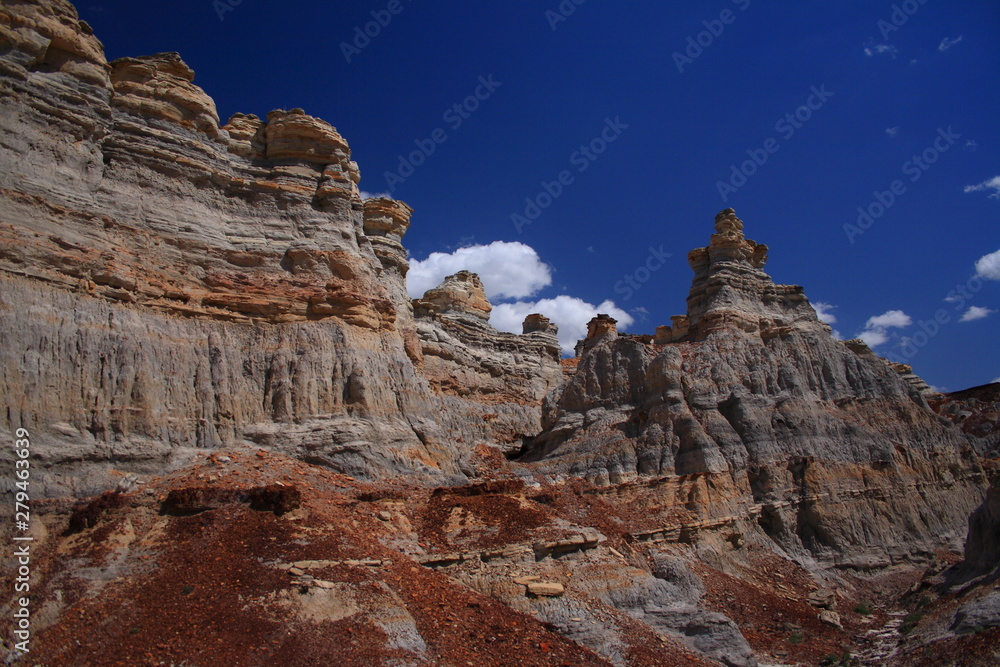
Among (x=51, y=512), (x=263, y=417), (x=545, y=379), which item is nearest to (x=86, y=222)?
(x=263, y=417)

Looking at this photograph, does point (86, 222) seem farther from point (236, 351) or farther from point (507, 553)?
point (507, 553)

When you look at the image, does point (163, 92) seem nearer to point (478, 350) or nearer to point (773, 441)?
point (478, 350)

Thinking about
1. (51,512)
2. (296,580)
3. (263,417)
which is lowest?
(296,580)

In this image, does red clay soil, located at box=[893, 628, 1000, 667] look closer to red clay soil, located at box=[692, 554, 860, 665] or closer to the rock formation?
the rock formation

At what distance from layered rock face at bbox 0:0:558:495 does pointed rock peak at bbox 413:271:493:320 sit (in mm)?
22434

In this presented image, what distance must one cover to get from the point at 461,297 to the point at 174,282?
3252 cm

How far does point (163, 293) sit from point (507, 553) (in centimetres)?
1634

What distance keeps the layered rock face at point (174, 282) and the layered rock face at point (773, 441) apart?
7674mm

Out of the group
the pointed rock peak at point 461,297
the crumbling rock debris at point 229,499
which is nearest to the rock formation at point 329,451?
the crumbling rock debris at point 229,499

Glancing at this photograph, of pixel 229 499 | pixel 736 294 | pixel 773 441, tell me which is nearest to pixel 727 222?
pixel 736 294

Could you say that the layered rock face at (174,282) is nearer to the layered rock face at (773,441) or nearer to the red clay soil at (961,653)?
the layered rock face at (773,441)

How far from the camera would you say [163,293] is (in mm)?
25469

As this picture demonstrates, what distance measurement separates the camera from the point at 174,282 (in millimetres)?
26125

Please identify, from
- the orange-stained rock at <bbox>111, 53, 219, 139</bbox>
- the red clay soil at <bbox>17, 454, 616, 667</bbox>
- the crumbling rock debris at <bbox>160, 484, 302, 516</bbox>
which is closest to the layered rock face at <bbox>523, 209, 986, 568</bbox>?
the red clay soil at <bbox>17, 454, 616, 667</bbox>
